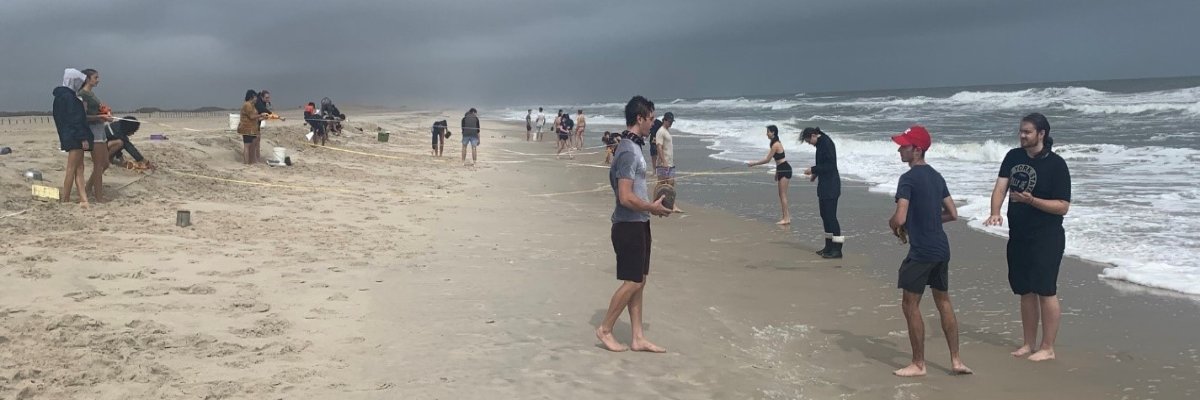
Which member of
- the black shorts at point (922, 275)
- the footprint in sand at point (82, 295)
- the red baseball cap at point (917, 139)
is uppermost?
the red baseball cap at point (917, 139)

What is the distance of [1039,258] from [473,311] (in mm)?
3778

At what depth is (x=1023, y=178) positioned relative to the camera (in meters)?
5.48

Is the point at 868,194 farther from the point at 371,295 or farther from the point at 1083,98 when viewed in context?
the point at 1083,98

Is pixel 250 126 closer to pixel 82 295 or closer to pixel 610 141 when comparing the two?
pixel 610 141

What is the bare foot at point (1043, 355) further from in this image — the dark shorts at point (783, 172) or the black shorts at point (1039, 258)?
the dark shorts at point (783, 172)

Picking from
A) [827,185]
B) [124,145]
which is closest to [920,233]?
[827,185]

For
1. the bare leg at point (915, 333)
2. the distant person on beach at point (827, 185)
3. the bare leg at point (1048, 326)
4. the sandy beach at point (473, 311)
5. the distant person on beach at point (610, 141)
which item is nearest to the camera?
the sandy beach at point (473, 311)

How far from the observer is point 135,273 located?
253 inches

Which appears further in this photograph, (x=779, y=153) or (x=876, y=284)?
(x=779, y=153)

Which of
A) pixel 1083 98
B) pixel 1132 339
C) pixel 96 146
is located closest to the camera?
pixel 1132 339

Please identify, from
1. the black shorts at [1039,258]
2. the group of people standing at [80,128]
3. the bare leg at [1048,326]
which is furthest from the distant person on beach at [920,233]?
the group of people standing at [80,128]

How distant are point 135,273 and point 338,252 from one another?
75.2 inches

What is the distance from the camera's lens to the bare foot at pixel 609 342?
17.7 ft

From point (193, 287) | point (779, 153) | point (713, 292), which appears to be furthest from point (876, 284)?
point (193, 287)
